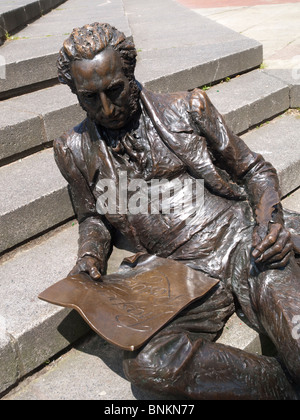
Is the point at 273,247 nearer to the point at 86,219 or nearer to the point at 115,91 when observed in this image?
the point at 115,91

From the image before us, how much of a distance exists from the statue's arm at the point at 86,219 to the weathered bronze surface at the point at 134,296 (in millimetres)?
183

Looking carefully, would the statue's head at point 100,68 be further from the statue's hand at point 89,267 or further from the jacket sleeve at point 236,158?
the statue's hand at point 89,267

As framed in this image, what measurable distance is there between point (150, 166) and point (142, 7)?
6805 millimetres

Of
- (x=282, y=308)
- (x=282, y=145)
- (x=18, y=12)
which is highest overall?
(x=18, y=12)

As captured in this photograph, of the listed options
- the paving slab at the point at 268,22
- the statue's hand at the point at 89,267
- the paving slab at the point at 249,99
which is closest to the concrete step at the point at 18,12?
the paving slab at the point at 249,99

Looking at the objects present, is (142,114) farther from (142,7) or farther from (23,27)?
(142,7)

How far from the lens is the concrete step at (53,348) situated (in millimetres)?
2756

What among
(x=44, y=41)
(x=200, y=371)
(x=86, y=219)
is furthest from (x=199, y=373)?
(x=44, y=41)

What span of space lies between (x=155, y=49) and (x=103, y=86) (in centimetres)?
370

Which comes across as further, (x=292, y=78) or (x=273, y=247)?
(x=292, y=78)

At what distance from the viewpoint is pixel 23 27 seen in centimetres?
684

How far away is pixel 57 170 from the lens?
3.92 metres

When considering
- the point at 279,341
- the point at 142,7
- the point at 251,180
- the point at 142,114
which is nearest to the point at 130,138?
the point at 142,114

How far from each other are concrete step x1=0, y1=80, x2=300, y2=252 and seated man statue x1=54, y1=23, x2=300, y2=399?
0.46m
